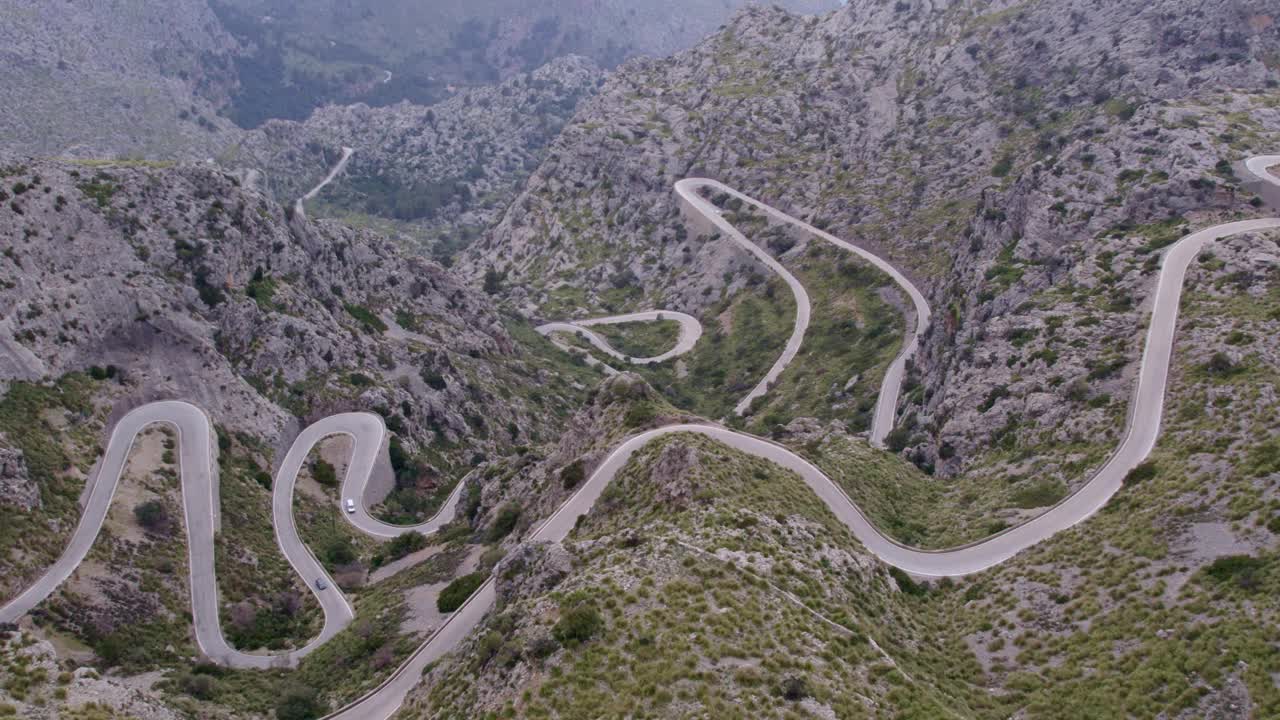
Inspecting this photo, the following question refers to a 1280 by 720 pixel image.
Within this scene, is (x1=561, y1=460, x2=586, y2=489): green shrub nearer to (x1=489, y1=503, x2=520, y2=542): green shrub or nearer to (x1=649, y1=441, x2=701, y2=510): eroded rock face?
(x1=489, y1=503, x2=520, y2=542): green shrub

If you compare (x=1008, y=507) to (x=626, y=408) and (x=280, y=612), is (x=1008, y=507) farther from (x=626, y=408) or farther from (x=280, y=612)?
(x=280, y=612)

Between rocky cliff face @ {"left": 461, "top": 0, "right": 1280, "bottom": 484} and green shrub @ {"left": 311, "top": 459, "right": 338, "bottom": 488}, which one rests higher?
green shrub @ {"left": 311, "top": 459, "right": 338, "bottom": 488}

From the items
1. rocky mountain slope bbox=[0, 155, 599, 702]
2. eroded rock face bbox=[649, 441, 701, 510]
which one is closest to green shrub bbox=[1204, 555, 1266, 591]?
eroded rock face bbox=[649, 441, 701, 510]

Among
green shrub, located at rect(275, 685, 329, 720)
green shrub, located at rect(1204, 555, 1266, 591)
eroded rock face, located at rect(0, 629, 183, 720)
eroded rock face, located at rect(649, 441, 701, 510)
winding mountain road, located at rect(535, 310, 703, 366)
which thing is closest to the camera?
eroded rock face, located at rect(0, 629, 183, 720)

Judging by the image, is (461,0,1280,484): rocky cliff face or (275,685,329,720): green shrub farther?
(461,0,1280,484): rocky cliff face

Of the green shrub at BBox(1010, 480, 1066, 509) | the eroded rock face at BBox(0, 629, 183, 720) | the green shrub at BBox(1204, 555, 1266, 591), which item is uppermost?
the eroded rock face at BBox(0, 629, 183, 720)

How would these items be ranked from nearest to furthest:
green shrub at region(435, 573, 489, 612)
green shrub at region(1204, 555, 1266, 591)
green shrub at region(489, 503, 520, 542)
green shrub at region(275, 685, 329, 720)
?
green shrub at region(1204, 555, 1266, 591) < green shrub at region(275, 685, 329, 720) < green shrub at region(435, 573, 489, 612) < green shrub at region(489, 503, 520, 542)

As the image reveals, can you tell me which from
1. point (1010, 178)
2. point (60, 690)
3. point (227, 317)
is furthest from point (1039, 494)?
point (1010, 178)
